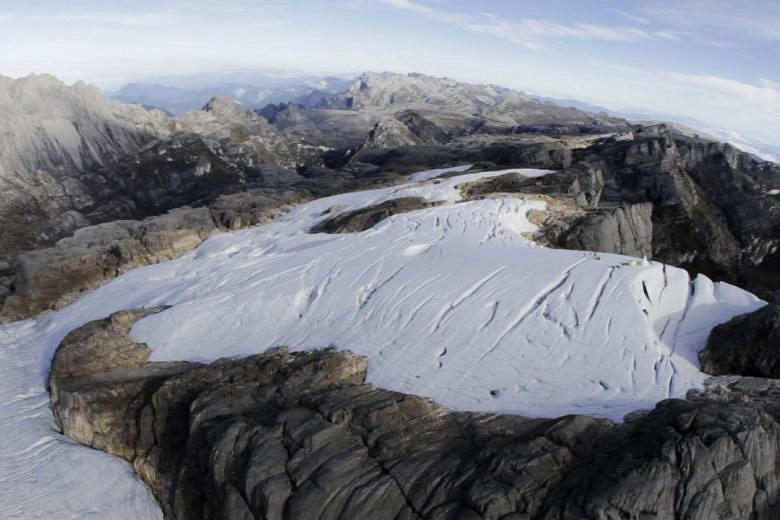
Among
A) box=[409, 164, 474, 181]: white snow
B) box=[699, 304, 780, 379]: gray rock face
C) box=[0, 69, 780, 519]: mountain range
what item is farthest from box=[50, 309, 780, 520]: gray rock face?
box=[409, 164, 474, 181]: white snow

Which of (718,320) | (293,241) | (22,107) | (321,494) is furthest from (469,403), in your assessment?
(22,107)

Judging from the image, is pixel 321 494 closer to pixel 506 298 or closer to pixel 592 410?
pixel 592 410

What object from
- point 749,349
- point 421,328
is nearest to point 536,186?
point 421,328

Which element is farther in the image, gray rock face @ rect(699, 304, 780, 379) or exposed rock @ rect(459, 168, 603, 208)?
exposed rock @ rect(459, 168, 603, 208)

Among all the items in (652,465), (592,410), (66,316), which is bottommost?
(66,316)

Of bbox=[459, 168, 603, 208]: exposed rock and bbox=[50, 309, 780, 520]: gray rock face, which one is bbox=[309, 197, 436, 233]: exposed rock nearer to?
bbox=[459, 168, 603, 208]: exposed rock

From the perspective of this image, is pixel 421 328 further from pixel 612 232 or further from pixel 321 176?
pixel 321 176
